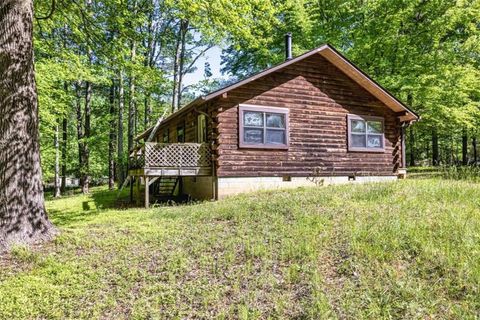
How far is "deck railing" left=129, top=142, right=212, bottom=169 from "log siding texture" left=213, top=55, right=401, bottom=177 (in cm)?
72

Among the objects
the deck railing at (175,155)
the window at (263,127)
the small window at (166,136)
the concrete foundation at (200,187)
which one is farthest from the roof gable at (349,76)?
the small window at (166,136)

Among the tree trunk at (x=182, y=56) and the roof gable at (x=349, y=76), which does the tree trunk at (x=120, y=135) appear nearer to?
the tree trunk at (x=182, y=56)

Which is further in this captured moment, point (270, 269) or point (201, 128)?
point (201, 128)

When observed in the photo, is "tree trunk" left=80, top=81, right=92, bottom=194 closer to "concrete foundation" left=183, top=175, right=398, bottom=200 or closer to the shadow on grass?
the shadow on grass

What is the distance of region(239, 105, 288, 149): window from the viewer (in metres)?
13.5

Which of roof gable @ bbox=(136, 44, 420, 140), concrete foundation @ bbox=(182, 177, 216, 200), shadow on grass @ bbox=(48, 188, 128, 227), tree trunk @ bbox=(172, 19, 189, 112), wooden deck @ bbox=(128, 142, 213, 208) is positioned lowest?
shadow on grass @ bbox=(48, 188, 128, 227)

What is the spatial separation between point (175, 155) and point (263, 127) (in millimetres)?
3424

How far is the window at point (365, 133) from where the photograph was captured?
15.3 meters

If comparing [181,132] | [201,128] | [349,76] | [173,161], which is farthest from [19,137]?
[349,76]

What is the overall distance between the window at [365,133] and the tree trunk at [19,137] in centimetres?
1196

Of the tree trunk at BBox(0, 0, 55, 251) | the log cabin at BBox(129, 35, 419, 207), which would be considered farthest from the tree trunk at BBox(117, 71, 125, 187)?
the tree trunk at BBox(0, 0, 55, 251)

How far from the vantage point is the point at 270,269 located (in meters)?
5.21

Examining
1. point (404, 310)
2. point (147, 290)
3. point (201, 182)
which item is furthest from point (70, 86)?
point (404, 310)

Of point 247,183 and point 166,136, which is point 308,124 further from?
point 166,136
